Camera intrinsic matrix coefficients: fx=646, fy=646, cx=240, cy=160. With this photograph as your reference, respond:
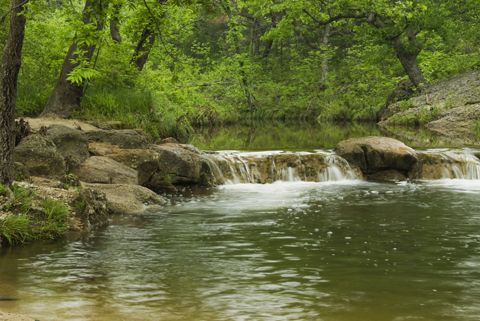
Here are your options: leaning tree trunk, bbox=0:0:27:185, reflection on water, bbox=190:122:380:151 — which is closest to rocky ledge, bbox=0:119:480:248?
leaning tree trunk, bbox=0:0:27:185

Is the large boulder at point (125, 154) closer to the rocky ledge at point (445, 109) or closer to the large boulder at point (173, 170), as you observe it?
the large boulder at point (173, 170)

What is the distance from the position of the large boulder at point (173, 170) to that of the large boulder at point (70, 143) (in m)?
1.66

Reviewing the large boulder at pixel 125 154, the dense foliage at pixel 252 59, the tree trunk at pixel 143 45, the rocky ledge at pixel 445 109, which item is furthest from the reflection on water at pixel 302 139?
the large boulder at pixel 125 154

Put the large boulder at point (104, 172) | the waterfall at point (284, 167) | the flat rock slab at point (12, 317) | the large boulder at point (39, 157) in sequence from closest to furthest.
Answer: the flat rock slab at point (12, 317) → the large boulder at point (39, 157) → the large boulder at point (104, 172) → the waterfall at point (284, 167)

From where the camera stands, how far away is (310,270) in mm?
8484

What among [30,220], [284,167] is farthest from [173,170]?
[30,220]

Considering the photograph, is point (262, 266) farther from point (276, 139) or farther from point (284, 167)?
point (276, 139)

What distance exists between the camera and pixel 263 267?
8.68 m

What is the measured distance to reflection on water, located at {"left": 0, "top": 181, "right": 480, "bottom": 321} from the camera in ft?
22.5

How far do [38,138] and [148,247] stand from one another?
4624 millimetres

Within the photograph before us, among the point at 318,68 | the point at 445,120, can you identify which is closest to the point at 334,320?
the point at 445,120

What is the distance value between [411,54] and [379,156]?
17.9 m

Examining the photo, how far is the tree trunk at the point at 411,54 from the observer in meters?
34.9

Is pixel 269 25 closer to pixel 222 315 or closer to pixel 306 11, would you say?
pixel 306 11
